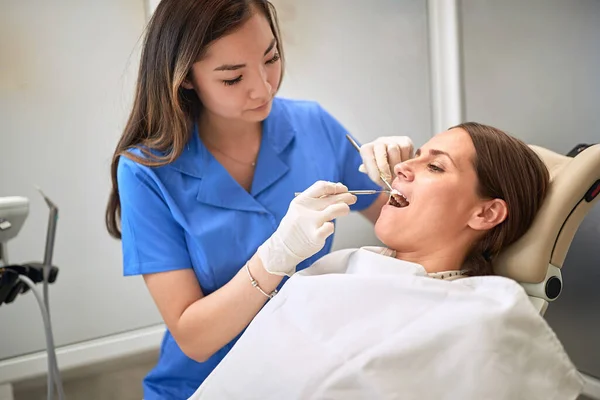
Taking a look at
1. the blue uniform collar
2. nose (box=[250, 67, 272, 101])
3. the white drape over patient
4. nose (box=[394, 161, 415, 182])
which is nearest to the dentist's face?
nose (box=[250, 67, 272, 101])

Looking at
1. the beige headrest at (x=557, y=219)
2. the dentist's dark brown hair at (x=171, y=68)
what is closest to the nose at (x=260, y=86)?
the dentist's dark brown hair at (x=171, y=68)

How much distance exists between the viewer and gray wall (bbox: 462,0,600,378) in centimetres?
169

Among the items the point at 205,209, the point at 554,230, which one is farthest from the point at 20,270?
the point at 554,230

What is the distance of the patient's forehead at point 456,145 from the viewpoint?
130 cm

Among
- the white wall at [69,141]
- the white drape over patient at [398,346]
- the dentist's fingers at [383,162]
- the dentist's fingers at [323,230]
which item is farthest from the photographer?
the white wall at [69,141]

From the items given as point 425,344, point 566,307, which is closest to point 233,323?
point 425,344

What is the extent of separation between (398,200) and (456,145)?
178 millimetres

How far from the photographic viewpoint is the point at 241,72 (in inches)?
52.0

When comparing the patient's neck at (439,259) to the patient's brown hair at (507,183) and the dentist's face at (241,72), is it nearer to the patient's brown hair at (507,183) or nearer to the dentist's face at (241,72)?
the patient's brown hair at (507,183)

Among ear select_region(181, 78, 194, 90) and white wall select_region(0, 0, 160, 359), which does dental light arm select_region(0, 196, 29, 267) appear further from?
ear select_region(181, 78, 194, 90)

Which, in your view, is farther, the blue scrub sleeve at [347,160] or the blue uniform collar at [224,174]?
the blue scrub sleeve at [347,160]

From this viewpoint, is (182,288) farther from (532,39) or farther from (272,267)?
(532,39)

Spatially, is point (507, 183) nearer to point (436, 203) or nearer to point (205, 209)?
point (436, 203)

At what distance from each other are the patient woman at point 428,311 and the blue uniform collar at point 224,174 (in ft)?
0.90
